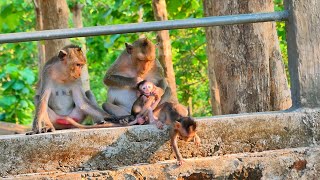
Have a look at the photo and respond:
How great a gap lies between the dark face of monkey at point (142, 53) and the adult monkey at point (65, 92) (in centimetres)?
49

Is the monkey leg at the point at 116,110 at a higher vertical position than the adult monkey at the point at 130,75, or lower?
lower

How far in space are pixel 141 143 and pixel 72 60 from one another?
1.74 meters

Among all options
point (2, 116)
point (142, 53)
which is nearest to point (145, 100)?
point (142, 53)

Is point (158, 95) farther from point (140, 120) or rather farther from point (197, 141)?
point (197, 141)

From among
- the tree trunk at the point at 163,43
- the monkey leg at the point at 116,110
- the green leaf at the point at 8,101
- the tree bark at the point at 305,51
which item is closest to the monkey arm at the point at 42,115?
the monkey leg at the point at 116,110

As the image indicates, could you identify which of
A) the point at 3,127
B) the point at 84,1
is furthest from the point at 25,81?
the point at 3,127

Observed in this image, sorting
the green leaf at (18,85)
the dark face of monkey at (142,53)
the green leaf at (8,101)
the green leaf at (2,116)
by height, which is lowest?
the green leaf at (2,116)

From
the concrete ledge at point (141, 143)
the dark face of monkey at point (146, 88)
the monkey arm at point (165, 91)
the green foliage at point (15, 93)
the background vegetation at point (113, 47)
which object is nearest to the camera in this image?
the concrete ledge at point (141, 143)

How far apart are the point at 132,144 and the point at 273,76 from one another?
132 inches

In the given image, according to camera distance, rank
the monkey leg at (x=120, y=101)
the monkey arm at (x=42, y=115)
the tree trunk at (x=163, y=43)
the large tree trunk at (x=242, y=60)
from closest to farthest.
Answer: the monkey arm at (x=42, y=115) < the monkey leg at (x=120, y=101) < the large tree trunk at (x=242, y=60) < the tree trunk at (x=163, y=43)

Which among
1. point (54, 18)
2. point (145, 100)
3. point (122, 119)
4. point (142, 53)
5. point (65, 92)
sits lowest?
point (122, 119)

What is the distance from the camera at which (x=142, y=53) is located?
20.5ft

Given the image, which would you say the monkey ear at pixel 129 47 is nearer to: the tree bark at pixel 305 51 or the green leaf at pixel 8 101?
the tree bark at pixel 305 51

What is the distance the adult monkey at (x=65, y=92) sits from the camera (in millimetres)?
5879
